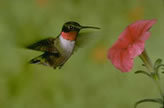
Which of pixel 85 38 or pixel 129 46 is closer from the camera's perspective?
pixel 129 46

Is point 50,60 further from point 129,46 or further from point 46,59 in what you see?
point 129,46

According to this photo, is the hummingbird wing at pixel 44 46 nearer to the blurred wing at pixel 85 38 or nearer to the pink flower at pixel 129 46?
the blurred wing at pixel 85 38

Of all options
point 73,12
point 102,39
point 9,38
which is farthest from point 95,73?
point 9,38

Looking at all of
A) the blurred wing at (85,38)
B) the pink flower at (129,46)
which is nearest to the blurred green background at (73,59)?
the blurred wing at (85,38)

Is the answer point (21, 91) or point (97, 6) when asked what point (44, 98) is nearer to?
point (21, 91)

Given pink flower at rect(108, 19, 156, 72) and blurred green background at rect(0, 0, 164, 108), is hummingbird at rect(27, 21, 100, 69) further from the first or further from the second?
pink flower at rect(108, 19, 156, 72)

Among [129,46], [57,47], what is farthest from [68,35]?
[129,46]

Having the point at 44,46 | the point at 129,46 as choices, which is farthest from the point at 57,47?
the point at 129,46
